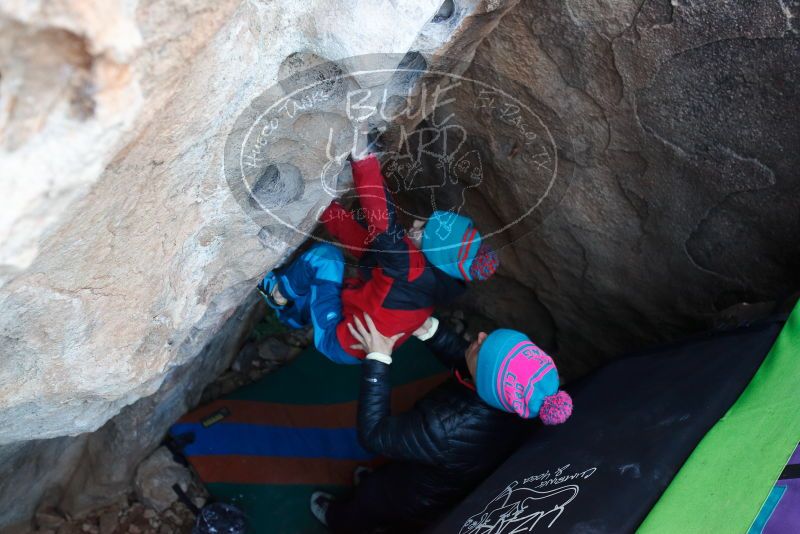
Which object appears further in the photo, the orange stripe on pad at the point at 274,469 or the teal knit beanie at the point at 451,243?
the orange stripe on pad at the point at 274,469

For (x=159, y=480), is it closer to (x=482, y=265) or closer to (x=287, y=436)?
(x=287, y=436)

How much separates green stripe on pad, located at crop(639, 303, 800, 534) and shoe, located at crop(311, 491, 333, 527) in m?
1.37

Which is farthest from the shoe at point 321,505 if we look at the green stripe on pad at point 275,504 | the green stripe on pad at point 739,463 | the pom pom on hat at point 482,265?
the green stripe on pad at point 739,463

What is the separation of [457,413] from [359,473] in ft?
2.65

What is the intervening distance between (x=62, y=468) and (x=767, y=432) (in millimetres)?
2033

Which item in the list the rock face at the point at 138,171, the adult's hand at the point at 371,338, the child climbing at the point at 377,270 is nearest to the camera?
the rock face at the point at 138,171

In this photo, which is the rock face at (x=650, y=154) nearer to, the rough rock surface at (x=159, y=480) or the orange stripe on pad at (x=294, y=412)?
the orange stripe on pad at (x=294, y=412)

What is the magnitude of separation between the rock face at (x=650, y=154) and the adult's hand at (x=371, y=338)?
0.51 meters

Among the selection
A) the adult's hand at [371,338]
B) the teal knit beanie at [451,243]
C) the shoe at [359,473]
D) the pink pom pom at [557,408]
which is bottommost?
the shoe at [359,473]

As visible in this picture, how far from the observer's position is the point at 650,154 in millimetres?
1466

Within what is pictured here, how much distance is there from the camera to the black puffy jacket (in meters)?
1.57

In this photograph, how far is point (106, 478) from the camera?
2.17 meters

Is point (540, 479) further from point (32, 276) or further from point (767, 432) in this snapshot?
point (32, 276)

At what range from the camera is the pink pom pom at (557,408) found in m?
1.35
